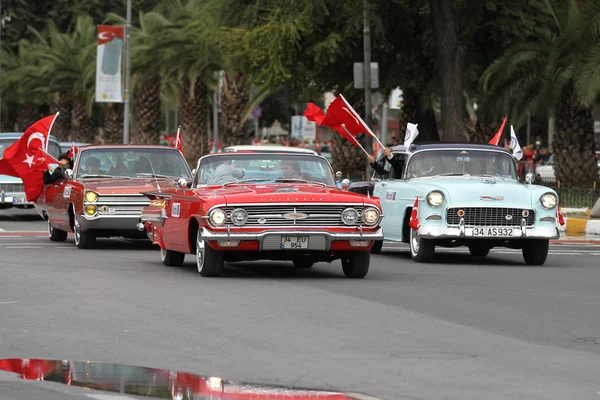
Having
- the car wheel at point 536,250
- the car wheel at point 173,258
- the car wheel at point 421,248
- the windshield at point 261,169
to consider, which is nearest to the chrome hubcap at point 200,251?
the windshield at point 261,169

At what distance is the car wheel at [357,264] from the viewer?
52.1ft

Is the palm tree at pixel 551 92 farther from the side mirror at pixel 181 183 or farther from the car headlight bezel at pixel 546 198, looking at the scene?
the side mirror at pixel 181 183

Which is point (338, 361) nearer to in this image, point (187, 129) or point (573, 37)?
point (573, 37)

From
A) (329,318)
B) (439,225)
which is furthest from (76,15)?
(329,318)

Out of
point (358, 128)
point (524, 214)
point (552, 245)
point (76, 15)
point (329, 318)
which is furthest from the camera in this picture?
point (76, 15)

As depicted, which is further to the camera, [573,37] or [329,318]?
[573,37]

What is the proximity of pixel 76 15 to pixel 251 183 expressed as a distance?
191 ft

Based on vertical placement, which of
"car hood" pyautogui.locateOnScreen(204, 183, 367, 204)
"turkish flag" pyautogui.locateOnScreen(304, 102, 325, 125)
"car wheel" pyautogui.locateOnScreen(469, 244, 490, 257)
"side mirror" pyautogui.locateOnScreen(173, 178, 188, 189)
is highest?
"turkish flag" pyautogui.locateOnScreen(304, 102, 325, 125)

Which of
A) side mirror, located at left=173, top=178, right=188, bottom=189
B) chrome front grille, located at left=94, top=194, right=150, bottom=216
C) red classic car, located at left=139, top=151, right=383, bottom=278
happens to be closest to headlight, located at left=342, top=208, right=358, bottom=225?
red classic car, located at left=139, top=151, right=383, bottom=278

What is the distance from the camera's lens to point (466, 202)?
18.4 metres

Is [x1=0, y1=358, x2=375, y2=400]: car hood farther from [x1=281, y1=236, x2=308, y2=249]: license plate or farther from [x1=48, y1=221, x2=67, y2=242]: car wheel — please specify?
[x1=48, y1=221, x2=67, y2=242]: car wheel

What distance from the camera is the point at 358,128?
22656 millimetres

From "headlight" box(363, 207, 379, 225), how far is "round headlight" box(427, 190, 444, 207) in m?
3.24

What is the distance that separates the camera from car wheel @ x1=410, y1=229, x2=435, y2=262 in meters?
19.0
